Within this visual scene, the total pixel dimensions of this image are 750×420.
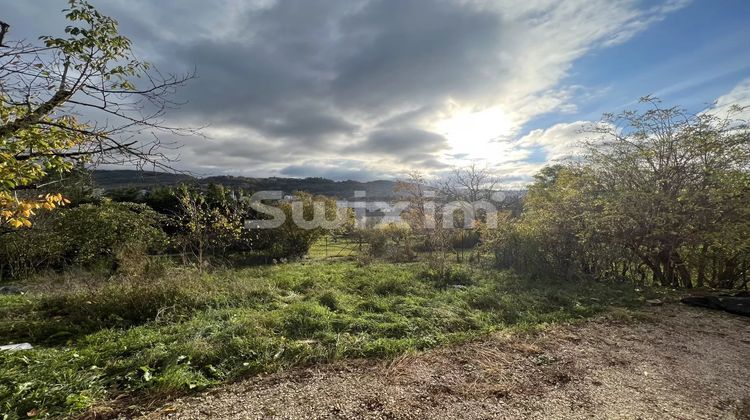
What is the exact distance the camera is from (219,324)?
13.4ft

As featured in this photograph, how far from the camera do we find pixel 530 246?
26.7 feet

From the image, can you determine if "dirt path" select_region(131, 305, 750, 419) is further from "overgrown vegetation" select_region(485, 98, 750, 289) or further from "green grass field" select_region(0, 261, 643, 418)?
"overgrown vegetation" select_region(485, 98, 750, 289)

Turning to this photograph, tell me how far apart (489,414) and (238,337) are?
258 cm

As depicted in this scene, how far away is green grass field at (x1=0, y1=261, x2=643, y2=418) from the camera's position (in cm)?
278

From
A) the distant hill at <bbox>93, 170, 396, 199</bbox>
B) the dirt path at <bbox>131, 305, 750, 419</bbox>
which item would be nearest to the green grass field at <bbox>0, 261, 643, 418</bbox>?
the dirt path at <bbox>131, 305, 750, 419</bbox>

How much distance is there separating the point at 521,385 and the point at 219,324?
3406mm

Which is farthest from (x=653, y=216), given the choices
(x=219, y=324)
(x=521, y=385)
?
(x=219, y=324)

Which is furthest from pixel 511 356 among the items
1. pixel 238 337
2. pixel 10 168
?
pixel 10 168

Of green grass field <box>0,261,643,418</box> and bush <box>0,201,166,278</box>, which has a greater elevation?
bush <box>0,201,166,278</box>

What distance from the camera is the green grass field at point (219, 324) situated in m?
2.78

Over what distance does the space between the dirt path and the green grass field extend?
0.34 metres

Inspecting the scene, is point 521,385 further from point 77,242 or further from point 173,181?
point 77,242

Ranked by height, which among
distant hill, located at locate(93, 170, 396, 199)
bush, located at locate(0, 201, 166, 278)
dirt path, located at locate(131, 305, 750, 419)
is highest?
distant hill, located at locate(93, 170, 396, 199)

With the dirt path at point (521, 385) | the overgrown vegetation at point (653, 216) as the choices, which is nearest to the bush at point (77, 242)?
the dirt path at point (521, 385)
